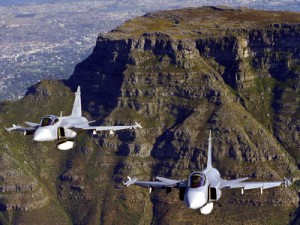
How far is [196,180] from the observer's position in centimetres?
16638

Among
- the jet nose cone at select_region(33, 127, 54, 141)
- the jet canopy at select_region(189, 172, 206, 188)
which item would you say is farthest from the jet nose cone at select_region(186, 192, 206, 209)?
the jet nose cone at select_region(33, 127, 54, 141)

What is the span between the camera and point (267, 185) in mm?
179625

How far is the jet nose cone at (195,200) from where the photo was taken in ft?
531

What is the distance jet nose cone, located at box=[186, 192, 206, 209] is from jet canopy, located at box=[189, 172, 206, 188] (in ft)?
7.93

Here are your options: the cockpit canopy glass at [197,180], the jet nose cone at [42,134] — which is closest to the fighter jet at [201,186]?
the cockpit canopy glass at [197,180]

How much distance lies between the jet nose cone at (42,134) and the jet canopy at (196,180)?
145ft

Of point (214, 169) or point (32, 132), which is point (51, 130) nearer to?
point (32, 132)

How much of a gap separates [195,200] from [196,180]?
18.0 feet

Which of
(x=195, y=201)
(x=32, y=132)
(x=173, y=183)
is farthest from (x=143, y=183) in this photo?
(x=32, y=132)

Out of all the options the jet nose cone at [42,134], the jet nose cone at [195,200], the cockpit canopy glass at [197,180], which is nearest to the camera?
the jet nose cone at [195,200]

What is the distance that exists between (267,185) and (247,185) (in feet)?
16.9

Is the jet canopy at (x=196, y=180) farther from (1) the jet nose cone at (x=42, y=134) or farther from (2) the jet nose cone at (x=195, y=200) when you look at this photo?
(1) the jet nose cone at (x=42, y=134)

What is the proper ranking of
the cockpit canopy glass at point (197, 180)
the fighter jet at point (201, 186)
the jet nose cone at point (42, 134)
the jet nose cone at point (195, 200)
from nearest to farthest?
the jet nose cone at point (195, 200), the fighter jet at point (201, 186), the cockpit canopy glass at point (197, 180), the jet nose cone at point (42, 134)

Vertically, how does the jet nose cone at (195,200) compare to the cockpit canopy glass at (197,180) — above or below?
below
